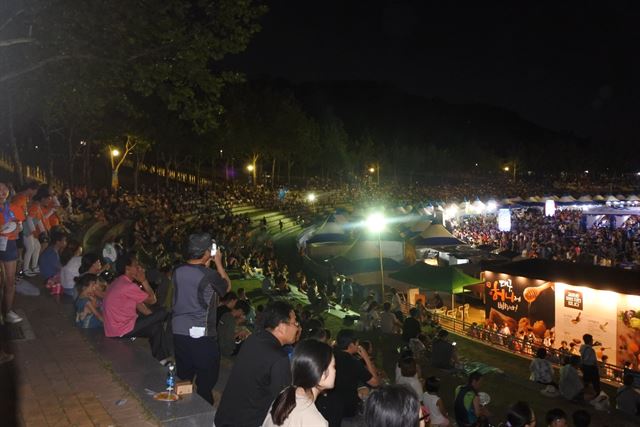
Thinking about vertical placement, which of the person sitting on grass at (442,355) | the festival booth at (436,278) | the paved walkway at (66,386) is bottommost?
the person sitting on grass at (442,355)

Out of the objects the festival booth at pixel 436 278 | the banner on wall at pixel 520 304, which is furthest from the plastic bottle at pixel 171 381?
the banner on wall at pixel 520 304

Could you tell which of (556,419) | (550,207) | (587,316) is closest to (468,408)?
(556,419)

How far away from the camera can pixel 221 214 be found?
3212 cm

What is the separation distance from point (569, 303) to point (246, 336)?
9.60m

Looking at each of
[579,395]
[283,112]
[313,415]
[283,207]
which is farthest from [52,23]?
[283,112]

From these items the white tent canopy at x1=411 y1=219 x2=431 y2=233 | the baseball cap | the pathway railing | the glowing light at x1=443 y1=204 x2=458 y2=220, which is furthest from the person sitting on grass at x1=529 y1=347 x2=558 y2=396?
the glowing light at x1=443 y1=204 x2=458 y2=220

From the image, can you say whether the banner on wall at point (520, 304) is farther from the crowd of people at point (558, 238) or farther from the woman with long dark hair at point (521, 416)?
the woman with long dark hair at point (521, 416)

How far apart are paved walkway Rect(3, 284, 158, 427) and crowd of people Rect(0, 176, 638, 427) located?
17.0 inches

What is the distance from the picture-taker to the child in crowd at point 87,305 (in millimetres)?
8281

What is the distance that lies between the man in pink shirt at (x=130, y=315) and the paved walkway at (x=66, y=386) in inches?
18.8

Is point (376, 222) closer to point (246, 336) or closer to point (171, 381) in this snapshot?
point (246, 336)

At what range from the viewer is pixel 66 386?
20.0ft

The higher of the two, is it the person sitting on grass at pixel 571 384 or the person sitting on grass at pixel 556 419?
the person sitting on grass at pixel 556 419

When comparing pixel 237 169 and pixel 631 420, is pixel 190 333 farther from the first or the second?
pixel 237 169
